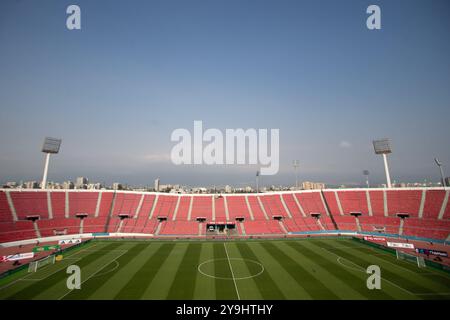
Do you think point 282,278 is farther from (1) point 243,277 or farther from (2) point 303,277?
(1) point 243,277

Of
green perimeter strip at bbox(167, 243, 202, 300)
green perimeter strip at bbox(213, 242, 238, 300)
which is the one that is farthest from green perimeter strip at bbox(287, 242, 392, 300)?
green perimeter strip at bbox(167, 243, 202, 300)

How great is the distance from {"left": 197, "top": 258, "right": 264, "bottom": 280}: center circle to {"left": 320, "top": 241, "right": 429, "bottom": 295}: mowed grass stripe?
42.2 feet

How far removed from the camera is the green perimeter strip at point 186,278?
21.4 metres

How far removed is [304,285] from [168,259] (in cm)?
1835

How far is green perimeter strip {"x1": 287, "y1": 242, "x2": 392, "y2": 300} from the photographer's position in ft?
69.5

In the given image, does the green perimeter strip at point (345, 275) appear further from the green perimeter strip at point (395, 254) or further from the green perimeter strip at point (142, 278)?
the green perimeter strip at point (142, 278)

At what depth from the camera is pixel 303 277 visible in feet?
83.8

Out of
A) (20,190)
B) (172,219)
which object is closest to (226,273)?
(172,219)

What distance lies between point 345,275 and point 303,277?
4713mm

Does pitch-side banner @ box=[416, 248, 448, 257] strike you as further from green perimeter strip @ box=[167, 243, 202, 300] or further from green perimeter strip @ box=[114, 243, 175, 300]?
green perimeter strip @ box=[114, 243, 175, 300]

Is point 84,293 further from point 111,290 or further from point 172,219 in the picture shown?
point 172,219

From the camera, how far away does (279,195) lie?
68688 mm

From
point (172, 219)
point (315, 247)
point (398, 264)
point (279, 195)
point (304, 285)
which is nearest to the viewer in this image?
point (304, 285)
